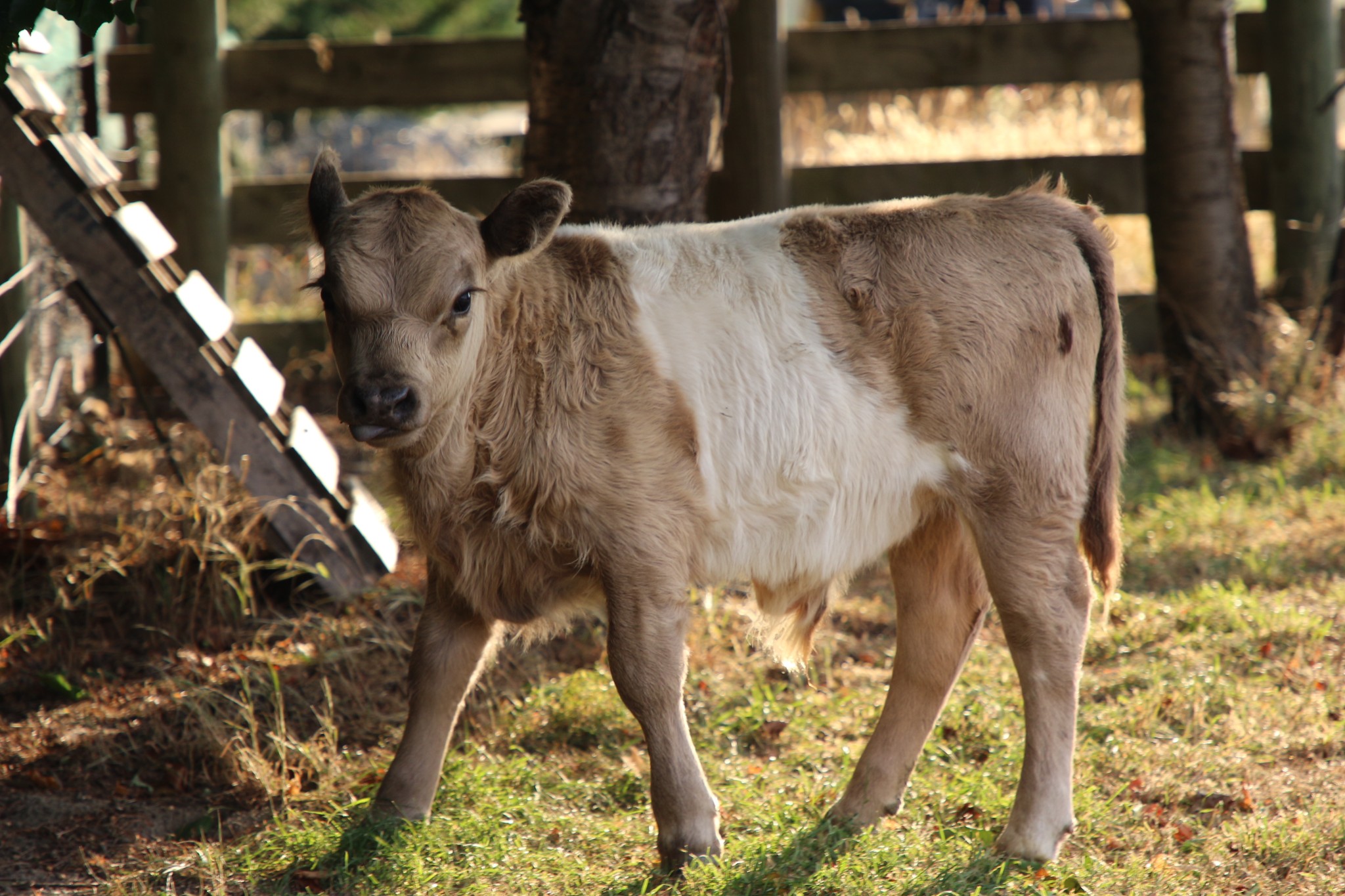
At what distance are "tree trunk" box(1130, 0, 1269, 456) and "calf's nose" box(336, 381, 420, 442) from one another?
4.74 meters

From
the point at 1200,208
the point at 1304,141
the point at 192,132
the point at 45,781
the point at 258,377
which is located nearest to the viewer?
the point at 45,781

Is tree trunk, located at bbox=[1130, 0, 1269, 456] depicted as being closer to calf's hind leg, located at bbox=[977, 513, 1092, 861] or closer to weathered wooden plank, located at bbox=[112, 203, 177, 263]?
calf's hind leg, located at bbox=[977, 513, 1092, 861]

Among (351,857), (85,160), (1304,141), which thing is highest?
(85,160)

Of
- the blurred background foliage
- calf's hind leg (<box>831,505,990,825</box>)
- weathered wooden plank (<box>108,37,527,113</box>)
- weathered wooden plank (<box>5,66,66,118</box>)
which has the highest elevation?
the blurred background foliage

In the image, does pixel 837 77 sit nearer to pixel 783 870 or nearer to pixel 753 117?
pixel 753 117

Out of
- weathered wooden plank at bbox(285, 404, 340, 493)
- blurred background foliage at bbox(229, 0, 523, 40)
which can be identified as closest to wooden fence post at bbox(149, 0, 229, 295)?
weathered wooden plank at bbox(285, 404, 340, 493)

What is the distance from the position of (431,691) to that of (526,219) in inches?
54.2

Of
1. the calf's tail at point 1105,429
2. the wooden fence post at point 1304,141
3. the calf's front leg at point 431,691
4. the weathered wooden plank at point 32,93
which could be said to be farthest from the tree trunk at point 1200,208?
the weathered wooden plank at point 32,93

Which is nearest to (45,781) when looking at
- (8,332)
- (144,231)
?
(144,231)

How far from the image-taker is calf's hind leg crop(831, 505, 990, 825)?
11.5 ft

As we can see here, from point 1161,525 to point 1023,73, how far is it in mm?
2958

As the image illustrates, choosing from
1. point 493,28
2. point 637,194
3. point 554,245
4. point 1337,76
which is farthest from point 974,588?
point 493,28

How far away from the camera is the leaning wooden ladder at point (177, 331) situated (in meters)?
4.35

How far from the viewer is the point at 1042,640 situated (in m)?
3.33
